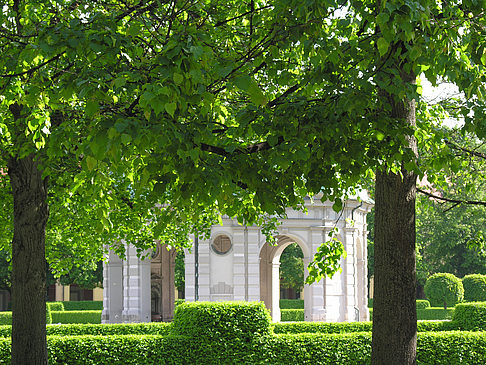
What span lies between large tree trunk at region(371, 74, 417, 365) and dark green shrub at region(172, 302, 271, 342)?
24.5 ft

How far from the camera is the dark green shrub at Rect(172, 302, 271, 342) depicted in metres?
14.4

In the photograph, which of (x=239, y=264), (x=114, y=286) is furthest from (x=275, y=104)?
(x=114, y=286)

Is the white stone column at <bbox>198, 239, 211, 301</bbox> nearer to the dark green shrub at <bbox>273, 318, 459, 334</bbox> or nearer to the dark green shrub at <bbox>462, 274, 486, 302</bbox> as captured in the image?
the dark green shrub at <bbox>273, 318, 459, 334</bbox>

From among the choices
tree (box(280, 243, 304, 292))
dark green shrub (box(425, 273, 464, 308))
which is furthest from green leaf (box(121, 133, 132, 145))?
tree (box(280, 243, 304, 292))

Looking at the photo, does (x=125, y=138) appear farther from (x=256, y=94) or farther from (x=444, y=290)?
(x=444, y=290)

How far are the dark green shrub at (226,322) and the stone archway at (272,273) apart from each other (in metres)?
16.9

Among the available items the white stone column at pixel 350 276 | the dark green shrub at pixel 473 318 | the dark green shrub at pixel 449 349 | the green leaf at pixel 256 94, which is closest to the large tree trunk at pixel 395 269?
the green leaf at pixel 256 94

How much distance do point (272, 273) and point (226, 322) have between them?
18.3 metres

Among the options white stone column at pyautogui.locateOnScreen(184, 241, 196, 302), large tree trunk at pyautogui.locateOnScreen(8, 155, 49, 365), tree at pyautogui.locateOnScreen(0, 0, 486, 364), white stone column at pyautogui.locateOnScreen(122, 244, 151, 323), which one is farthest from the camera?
white stone column at pyautogui.locateOnScreen(122, 244, 151, 323)

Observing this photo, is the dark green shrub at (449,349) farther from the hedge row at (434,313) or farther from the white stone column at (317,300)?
the hedge row at (434,313)

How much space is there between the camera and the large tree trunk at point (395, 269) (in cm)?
709

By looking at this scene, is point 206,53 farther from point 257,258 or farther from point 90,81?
point 257,258

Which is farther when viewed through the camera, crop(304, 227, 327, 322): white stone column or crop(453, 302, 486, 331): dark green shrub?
crop(304, 227, 327, 322): white stone column

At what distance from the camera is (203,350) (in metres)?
14.3
